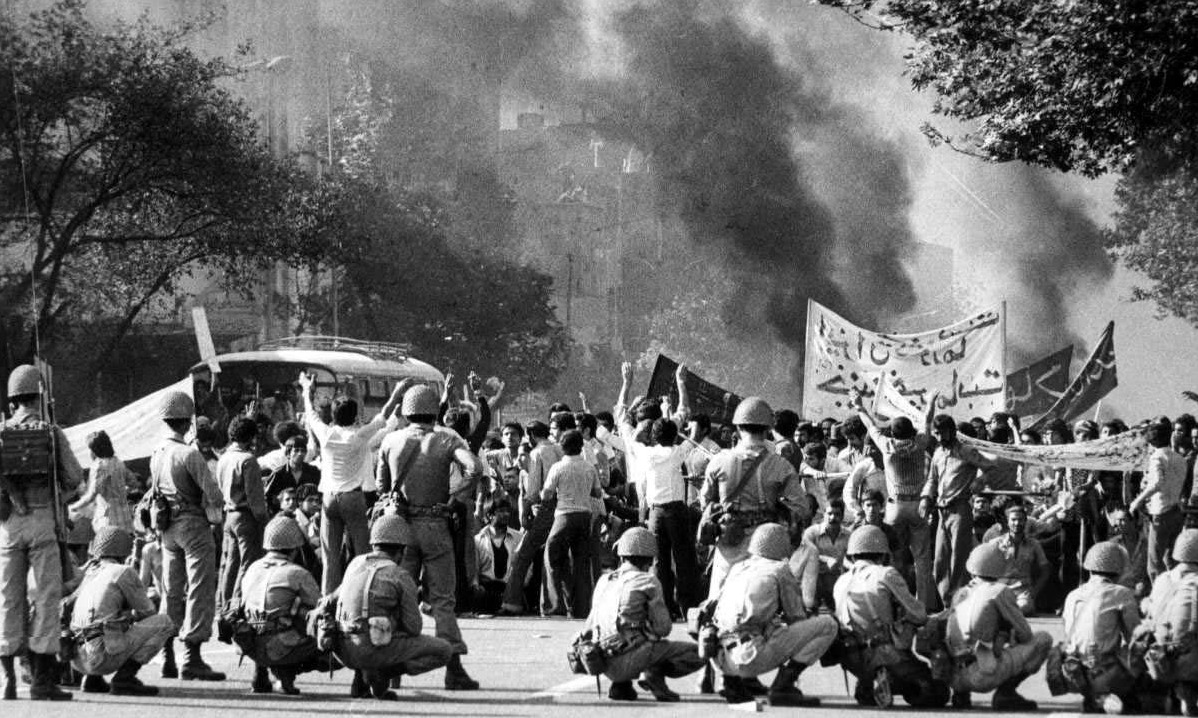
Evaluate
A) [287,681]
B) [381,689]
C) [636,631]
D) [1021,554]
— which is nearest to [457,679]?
[381,689]

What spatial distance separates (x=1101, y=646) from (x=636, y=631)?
2468 mm

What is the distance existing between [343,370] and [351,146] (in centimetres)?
1951

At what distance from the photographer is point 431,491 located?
1113cm

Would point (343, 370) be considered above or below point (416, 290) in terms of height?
below

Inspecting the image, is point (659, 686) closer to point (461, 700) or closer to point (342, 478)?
point (461, 700)

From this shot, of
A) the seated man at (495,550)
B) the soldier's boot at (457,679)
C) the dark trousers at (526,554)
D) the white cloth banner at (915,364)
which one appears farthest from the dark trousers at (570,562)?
the white cloth banner at (915,364)

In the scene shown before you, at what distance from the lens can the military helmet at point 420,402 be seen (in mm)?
11219

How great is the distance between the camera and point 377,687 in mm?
10648

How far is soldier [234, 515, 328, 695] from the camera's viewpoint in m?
10.9

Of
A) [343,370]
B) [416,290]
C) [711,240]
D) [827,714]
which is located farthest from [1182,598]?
[711,240]

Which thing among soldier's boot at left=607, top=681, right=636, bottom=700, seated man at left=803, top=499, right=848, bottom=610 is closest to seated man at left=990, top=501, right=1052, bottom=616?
seated man at left=803, top=499, right=848, bottom=610

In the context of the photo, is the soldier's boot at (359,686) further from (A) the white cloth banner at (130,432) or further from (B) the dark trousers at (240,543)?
(A) the white cloth banner at (130,432)

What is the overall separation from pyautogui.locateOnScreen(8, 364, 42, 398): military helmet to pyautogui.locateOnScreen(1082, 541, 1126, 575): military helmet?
592cm

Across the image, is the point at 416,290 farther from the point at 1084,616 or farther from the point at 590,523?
the point at 1084,616
